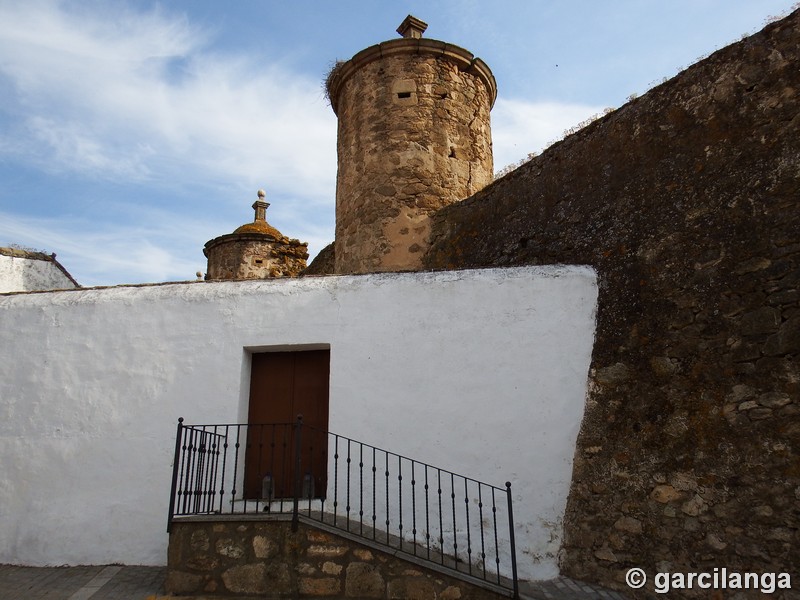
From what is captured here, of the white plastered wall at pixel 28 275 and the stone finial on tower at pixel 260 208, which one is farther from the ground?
the stone finial on tower at pixel 260 208

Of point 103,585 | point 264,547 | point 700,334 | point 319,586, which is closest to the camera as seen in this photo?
point 319,586

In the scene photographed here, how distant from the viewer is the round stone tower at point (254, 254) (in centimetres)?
1759

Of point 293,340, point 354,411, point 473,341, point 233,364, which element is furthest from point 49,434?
point 473,341

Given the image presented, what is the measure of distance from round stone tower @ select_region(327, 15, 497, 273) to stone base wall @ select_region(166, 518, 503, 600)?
6006mm

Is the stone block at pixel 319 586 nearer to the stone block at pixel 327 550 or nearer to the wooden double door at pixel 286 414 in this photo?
the stone block at pixel 327 550

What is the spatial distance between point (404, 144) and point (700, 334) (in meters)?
6.74

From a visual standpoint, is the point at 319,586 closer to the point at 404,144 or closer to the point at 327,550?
the point at 327,550

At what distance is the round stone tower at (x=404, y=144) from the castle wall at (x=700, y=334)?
4.17 metres

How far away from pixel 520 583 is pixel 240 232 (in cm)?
1441

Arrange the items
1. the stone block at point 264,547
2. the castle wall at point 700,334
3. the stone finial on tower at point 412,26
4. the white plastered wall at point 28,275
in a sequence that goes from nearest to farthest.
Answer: the castle wall at point 700,334 < the stone block at point 264,547 < the stone finial on tower at point 412,26 < the white plastered wall at point 28,275

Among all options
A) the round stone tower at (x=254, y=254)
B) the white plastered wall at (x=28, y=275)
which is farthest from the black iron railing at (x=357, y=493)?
the round stone tower at (x=254, y=254)

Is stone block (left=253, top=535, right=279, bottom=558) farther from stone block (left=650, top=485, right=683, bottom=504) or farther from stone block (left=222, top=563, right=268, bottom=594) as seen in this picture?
stone block (left=650, top=485, right=683, bottom=504)

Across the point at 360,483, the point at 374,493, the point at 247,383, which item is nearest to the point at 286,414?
the point at 247,383

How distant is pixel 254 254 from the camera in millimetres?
17703
